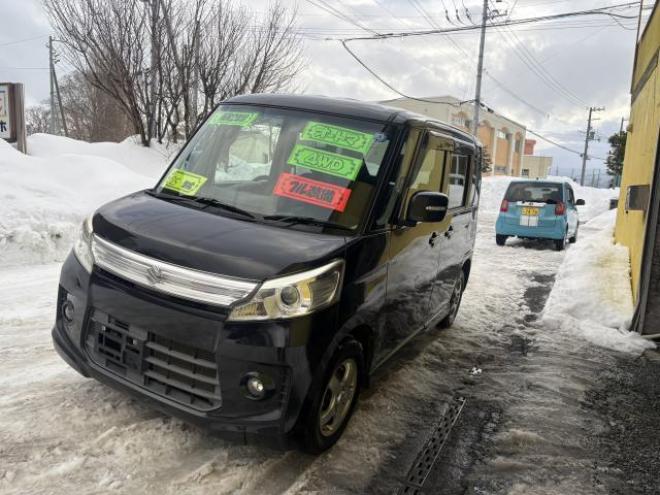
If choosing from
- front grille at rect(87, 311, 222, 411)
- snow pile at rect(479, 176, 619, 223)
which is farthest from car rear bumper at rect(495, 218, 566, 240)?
snow pile at rect(479, 176, 619, 223)

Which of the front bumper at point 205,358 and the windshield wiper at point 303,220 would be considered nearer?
the front bumper at point 205,358

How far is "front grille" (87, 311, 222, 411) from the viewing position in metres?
2.63

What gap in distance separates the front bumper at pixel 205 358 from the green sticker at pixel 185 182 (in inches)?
37.1

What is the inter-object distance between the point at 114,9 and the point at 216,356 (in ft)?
57.1

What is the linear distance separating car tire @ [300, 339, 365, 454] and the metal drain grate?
49 centimetres

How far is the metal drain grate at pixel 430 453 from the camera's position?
2.96 meters

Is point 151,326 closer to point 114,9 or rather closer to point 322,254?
point 322,254

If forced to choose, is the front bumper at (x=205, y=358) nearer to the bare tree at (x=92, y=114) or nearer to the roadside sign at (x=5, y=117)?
the roadside sign at (x=5, y=117)

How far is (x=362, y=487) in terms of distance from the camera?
2.88 m

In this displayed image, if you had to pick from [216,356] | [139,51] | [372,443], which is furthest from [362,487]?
[139,51]

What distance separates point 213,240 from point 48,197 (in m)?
7.00

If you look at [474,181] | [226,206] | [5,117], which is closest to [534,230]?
[474,181]

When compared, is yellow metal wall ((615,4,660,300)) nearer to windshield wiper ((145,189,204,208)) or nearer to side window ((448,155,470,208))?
side window ((448,155,470,208))

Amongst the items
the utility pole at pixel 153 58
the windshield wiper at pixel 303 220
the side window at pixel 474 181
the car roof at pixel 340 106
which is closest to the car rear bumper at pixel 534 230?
the side window at pixel 474 181
